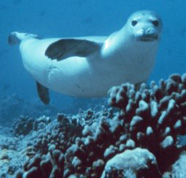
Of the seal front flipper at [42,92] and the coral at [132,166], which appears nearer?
the coral at [132,166]

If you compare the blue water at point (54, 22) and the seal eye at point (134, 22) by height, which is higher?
the blue water at point (54, 22)

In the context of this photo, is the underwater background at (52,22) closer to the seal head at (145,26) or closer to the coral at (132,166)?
the seal head at (145,26)

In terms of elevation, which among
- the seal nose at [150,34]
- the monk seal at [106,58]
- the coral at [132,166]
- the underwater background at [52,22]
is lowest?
the coral at [132,166]

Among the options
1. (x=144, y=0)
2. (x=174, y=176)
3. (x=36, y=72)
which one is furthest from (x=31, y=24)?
(x=174, y=176)

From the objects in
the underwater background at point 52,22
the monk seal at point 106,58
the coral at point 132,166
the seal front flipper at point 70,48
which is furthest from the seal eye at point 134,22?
the underwater background at point 52,22

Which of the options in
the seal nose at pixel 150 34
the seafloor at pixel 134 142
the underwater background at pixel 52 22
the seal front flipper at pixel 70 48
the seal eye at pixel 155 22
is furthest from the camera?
the underwater background at pixel 52 22

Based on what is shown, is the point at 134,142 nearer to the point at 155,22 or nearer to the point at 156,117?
the point at 156,117

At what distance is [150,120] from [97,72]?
2.03 metres

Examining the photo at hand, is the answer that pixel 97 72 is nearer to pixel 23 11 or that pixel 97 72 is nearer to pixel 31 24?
pixel 31 24

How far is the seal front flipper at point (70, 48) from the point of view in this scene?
3.73 m

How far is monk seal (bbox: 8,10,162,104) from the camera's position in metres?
3.41

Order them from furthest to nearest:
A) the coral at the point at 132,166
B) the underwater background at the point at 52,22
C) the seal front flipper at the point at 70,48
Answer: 1. the underwater background at the point at 52,22
2. the seal front flipper at the point at 70,48
3. the coral at the point at 132,166

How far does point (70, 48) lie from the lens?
3.81 m

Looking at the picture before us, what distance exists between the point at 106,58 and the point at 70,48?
60 centimetres
